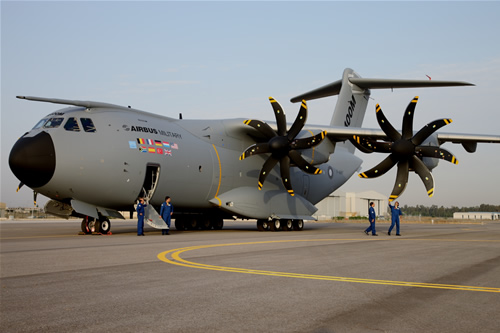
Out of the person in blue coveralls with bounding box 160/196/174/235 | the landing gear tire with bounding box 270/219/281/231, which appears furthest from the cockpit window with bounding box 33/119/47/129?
the landing gear tire with bounding box 270/219/281/231

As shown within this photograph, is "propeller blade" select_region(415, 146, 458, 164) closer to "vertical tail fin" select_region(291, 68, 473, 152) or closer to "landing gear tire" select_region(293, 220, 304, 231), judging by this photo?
"vertical tail fin" select_region(291, 68, 473, 152)

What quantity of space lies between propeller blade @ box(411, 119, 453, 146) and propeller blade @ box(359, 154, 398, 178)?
1263 millimetres

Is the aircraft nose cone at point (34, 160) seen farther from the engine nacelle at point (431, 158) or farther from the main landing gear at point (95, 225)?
the engine nacelle at point (431, 158)

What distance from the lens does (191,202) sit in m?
21.8

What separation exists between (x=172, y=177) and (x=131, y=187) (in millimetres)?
1976

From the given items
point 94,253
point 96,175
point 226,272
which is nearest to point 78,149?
point 96,175

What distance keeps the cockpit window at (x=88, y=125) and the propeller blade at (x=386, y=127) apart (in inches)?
481

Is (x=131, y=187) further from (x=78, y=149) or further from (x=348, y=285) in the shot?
(x=348, y=285)

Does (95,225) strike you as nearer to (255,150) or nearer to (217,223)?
(255,150)

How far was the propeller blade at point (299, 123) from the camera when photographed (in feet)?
72.0

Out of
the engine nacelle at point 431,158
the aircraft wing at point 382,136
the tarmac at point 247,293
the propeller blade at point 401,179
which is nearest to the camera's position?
the tarmac at point 247,293

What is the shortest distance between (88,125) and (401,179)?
13363 mm

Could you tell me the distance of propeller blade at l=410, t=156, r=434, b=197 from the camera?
69.8 ft

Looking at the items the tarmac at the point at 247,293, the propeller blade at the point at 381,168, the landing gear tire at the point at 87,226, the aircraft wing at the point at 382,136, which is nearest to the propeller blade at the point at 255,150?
the aircraft wing at the point at 382,136
